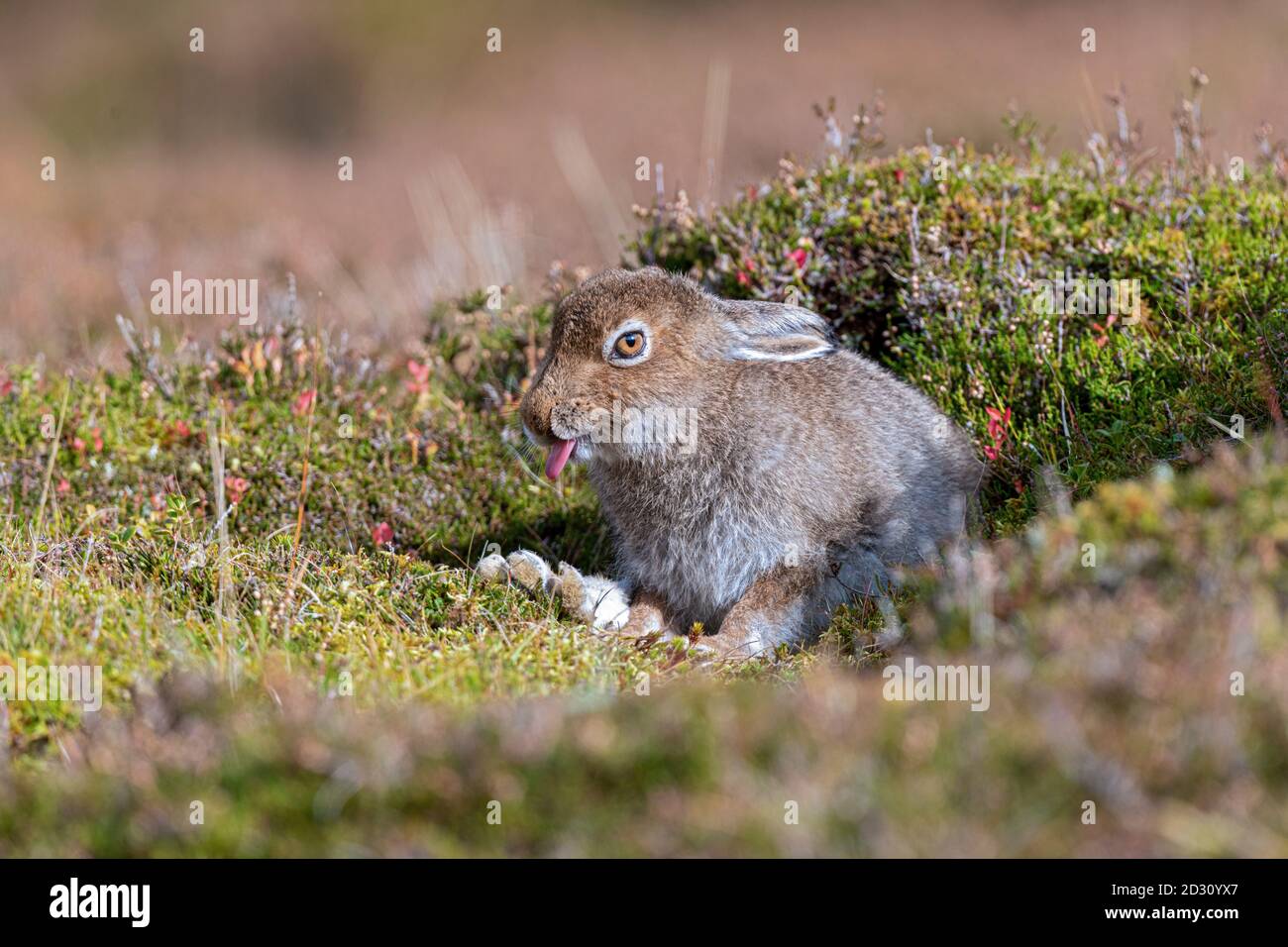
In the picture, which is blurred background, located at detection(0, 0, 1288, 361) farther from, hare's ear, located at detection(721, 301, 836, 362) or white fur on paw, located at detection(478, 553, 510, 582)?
white fur on paw, located at detection(478, 553, 510, 582)

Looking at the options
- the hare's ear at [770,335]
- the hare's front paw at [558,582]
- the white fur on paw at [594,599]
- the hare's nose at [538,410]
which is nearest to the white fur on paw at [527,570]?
the hare's front paw at [558,582]

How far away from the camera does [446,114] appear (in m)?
27.2

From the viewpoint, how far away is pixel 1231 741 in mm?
3570

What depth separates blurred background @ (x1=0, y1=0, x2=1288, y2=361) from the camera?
1302 cm

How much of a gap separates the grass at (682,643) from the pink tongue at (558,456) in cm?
63

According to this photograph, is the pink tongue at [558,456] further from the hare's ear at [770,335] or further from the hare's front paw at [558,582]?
the hare's ear at [770,335]

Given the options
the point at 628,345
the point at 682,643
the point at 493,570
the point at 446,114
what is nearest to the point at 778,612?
the point at 682,643

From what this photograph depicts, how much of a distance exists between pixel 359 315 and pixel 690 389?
→ 569cm

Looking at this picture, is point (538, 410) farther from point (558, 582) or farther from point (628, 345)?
point (558, 582)

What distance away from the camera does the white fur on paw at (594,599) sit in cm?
685

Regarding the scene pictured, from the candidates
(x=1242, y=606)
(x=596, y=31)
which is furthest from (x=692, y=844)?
(x=596, y=31)

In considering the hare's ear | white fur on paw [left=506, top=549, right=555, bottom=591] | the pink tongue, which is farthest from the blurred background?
white fur on paw [left=506, top=549, right=555, bottom=591]

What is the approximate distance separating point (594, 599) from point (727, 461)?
98cm
